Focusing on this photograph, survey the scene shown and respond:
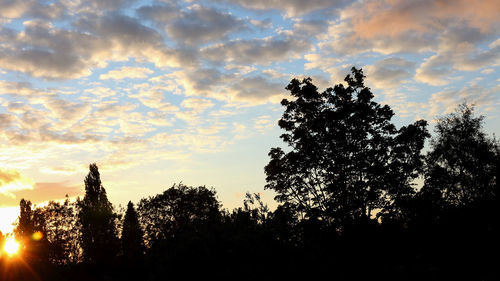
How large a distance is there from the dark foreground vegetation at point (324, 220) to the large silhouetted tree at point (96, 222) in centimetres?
17

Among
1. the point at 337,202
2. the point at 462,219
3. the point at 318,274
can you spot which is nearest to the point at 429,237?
the point at 462,219

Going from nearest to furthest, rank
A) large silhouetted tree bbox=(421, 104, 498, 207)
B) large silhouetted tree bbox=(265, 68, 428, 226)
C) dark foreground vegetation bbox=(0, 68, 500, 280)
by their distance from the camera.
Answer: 1. dark foreground vegetation bbox=(0, 68, 500, 280)
2. large silhouetted tree bbox=(265, 68, 428, 226)
3. large silhouetted tree bbox=(421, 104, 498, 207)

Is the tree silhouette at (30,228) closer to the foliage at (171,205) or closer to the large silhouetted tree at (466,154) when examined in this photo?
the foliage at (171,205)

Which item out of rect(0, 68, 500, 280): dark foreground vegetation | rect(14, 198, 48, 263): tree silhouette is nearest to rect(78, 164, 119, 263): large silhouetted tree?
rect(0, 68, 500, 280): dark foreground vegetation

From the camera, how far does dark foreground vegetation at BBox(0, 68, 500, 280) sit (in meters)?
9.08

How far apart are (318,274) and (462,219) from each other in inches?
418

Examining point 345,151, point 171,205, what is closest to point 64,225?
point 171,205

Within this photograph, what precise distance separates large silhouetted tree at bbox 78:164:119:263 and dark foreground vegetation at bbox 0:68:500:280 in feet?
0.56

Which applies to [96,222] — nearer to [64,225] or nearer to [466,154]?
[64,225]

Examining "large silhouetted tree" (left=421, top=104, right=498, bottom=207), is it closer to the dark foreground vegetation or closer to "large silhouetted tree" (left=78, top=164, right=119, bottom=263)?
the dark foreground vegetation

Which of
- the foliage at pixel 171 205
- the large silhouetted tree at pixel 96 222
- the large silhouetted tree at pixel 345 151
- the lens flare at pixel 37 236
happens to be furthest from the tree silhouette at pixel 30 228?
the large silhouetted tree at pixel 345 151

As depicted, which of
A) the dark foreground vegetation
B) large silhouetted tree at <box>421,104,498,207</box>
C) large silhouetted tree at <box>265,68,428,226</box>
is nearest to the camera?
the dark foreground vegetation

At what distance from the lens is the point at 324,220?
465 inches

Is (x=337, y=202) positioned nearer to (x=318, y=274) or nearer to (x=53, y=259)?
(x=318, y=274)
